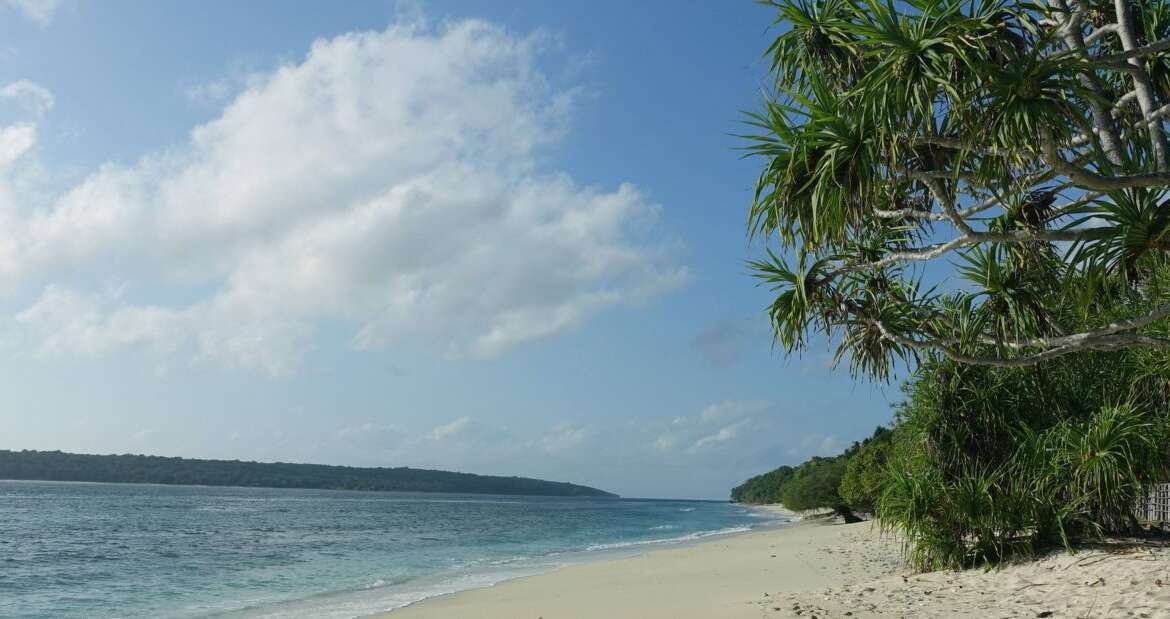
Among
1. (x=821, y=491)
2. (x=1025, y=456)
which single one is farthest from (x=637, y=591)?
(x=821, y=491)

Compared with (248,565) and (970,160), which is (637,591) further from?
(248,565)

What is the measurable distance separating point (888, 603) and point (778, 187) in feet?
18.4

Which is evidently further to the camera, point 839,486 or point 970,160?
point 839,486

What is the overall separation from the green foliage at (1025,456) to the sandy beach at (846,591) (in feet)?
1.94

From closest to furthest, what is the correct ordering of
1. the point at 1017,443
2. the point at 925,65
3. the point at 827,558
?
the point at 925,65 < the point at 1017,443 < the point at 827,558

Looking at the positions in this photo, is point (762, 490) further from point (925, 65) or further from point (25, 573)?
point (925, 65)

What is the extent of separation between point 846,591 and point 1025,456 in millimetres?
3557

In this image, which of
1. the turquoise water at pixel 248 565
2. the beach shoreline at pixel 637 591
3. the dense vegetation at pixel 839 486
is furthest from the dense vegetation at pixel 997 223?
the turquoise water at pixel 248 565

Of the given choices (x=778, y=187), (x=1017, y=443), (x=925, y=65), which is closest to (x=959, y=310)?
(x=778, y=187)

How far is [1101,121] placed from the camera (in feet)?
20.5

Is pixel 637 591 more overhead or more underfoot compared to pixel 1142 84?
more underfoot

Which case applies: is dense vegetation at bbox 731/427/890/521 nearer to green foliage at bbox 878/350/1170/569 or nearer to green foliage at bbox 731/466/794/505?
green foliage at bbox 878/350/1170/569

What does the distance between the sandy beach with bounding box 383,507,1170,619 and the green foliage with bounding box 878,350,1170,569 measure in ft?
1.94

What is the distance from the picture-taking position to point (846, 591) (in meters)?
10.8
